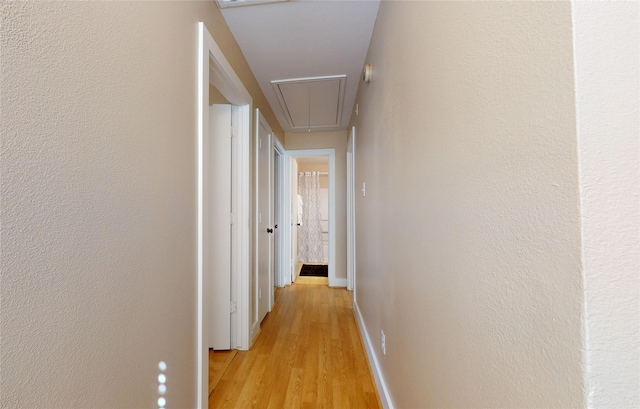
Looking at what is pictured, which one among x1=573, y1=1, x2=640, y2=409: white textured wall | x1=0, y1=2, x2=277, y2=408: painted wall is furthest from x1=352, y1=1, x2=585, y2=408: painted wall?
x1=0, y1=2, x2=277, y2=408: painted wall

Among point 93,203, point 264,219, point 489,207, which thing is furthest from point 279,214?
point 489,207

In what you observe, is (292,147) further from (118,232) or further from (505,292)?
(505,292)

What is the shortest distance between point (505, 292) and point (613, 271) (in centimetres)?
18

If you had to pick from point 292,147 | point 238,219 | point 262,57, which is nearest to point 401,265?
point 238,219

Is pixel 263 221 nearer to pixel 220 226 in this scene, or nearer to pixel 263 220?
pixel 263 220

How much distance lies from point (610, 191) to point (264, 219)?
2414mm

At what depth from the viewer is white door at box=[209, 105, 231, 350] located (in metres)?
1.94

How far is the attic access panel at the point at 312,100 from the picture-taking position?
2.33 m

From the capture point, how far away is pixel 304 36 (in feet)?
5.64

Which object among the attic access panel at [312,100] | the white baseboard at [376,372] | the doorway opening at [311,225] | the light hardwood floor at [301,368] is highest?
the attic access panel at [312,100]

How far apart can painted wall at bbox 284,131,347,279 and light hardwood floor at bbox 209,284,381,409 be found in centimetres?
109

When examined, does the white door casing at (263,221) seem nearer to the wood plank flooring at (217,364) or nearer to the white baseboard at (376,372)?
the wood plank flooring at (217,364)

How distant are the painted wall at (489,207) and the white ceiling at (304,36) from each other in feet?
2.23

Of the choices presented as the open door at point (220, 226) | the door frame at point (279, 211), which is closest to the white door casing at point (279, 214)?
the door frame at point (279, 211)
